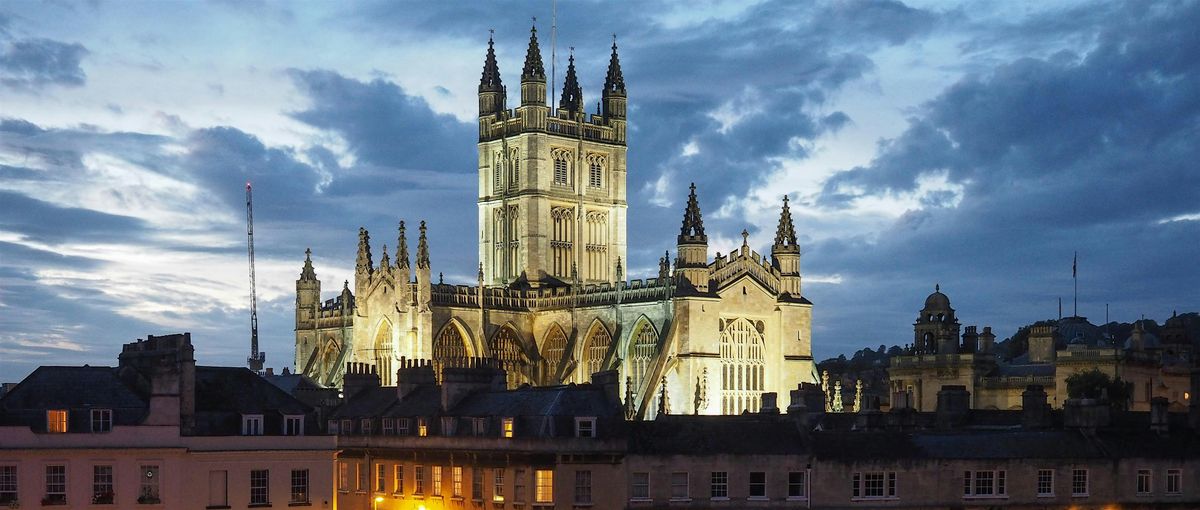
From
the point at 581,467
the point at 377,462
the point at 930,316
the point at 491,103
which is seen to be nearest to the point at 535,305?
the point at 491,103

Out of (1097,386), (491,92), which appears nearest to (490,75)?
(491,92)

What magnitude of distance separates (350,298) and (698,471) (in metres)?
79.6

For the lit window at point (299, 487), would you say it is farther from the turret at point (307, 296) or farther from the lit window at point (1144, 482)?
the turret at point (307, 296)

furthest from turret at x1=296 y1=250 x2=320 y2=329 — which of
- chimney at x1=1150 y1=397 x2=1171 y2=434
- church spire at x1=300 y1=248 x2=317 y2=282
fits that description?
chimney at x1=1150 y1=397 x2=1171 y2=434

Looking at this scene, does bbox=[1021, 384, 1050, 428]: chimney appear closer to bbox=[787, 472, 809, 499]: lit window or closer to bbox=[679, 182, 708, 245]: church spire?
bbox=[787, 472, 809, 499]: lit window

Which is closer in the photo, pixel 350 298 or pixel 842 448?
pixel 842 448

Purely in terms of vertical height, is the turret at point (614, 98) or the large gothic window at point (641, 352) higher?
the turret at point (614, 98)

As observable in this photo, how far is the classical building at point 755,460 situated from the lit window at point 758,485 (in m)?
0.04

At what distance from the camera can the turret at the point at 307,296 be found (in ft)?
507

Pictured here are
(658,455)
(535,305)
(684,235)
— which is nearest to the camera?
(658,455)

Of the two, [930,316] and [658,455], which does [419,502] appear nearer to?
[658,455]

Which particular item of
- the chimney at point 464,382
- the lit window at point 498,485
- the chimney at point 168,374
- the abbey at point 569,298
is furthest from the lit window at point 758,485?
the abbey at point 569,298

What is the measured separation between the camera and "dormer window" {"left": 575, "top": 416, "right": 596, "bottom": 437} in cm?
7544

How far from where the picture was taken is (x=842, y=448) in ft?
249
